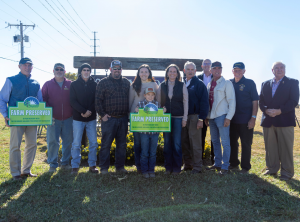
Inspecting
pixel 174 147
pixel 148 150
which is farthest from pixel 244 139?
pixel 148 150

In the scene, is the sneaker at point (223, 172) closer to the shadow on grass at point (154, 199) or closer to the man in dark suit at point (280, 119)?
the shadow on grass at point (154, 199)

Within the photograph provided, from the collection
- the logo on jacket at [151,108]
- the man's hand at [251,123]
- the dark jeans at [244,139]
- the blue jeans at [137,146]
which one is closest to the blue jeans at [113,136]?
the blue jeans at [137,146]

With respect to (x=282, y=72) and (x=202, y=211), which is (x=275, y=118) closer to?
(x=282, y=72)

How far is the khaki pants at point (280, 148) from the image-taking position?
487 cm

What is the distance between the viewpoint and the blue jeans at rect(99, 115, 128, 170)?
16.0 ft

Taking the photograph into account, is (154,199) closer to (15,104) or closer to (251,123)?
(251,123)

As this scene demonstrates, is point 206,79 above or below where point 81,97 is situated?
above

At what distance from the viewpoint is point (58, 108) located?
5.18 metres

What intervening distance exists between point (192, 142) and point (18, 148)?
3747 mm

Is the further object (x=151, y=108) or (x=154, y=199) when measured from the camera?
(x=151, y=108)

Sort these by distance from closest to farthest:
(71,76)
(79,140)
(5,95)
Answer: (5,95) → (79,140) → (71,76)

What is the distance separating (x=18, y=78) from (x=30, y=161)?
182 cm

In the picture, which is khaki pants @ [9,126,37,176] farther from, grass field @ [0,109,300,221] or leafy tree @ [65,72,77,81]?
leafy tree @ [65,72,77,81]

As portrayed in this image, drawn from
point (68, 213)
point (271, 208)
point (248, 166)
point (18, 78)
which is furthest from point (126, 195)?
point (18, 78)
